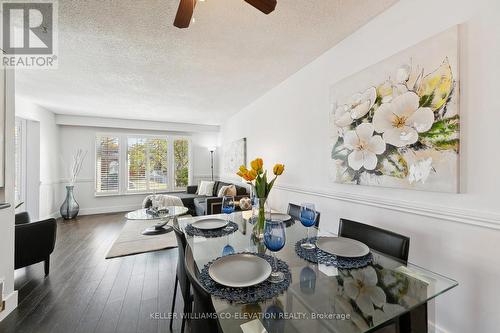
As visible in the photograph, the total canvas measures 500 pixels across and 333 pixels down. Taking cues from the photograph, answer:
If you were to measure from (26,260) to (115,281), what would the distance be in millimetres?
926

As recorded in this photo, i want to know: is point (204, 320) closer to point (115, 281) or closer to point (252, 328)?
point (252, 328)

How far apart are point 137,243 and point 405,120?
3.67m

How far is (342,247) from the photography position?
1.23 metres

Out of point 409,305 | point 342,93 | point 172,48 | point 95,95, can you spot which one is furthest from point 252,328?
A: point 95,95

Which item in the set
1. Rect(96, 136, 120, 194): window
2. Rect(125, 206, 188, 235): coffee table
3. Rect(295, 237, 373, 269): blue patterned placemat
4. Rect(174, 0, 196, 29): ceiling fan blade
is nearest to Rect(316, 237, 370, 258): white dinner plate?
Rect(295, 237, 373, 269): blue patterned placemat

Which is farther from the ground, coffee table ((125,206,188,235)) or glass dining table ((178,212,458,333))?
glass dining table ((178,212,458,333))

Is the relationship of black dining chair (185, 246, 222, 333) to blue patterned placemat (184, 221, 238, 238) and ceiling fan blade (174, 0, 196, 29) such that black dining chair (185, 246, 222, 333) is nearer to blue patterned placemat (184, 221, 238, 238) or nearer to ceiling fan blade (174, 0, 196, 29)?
blue patterned placemat (184, 221, 238, 238)

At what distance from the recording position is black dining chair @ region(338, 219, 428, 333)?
3.60 feet

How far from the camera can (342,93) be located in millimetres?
2057

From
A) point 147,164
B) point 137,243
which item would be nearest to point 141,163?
point 147,164

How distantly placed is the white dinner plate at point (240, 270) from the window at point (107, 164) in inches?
219

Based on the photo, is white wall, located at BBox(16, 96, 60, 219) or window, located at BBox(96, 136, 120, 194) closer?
white wall, located at BBox(16, 96, 60, 219)

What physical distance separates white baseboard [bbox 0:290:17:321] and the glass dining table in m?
1.88

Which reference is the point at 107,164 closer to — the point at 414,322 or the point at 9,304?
the point at 9,304
